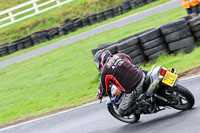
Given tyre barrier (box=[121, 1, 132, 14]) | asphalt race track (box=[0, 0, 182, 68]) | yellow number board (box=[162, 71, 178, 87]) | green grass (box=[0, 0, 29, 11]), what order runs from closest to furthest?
yellow number board (box=[162, 71, 178, 87]), asphalt race track (box=[0, 0, 182, 68]), tyre barrier (box=[121, 1, 132, 14]), green grass (box=[0, 0, 29, 11])

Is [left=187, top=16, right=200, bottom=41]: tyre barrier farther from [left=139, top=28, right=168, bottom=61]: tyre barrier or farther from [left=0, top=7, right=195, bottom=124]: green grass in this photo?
[left=139, top=28, right=168, bottom=61]: tyre barrier

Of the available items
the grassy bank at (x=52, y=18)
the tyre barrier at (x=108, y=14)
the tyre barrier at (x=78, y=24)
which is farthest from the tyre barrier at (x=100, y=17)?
the grassy bank at (x=52, y=18)

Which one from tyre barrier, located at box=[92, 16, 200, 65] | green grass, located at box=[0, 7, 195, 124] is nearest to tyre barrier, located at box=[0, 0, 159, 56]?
green grass, located at box=[0, 7, 195, 124]

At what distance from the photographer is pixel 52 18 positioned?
99.5 ft

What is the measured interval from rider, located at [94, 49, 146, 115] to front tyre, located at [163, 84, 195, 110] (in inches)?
20.0

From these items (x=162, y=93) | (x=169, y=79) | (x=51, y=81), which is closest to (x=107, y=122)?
(x=162, y=93)

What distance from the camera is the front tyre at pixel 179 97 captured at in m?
5.83

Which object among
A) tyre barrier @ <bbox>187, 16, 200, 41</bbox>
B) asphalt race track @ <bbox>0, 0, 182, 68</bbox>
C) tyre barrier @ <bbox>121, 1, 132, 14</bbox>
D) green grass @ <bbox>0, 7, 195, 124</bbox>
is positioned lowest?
green grass @ <bbox>0, 7, 195, 124</bbox>

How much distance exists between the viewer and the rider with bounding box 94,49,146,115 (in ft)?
19.9

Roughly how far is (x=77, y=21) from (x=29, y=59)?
6.73 metres

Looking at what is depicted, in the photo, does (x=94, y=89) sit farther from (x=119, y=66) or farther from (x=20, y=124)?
(x=119, y=66)

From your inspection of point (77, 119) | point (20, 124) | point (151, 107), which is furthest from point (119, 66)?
point (20, 124)

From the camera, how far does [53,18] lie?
99.3 ft

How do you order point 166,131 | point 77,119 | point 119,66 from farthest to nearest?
point 77,119, point 119,66, point 166,131
